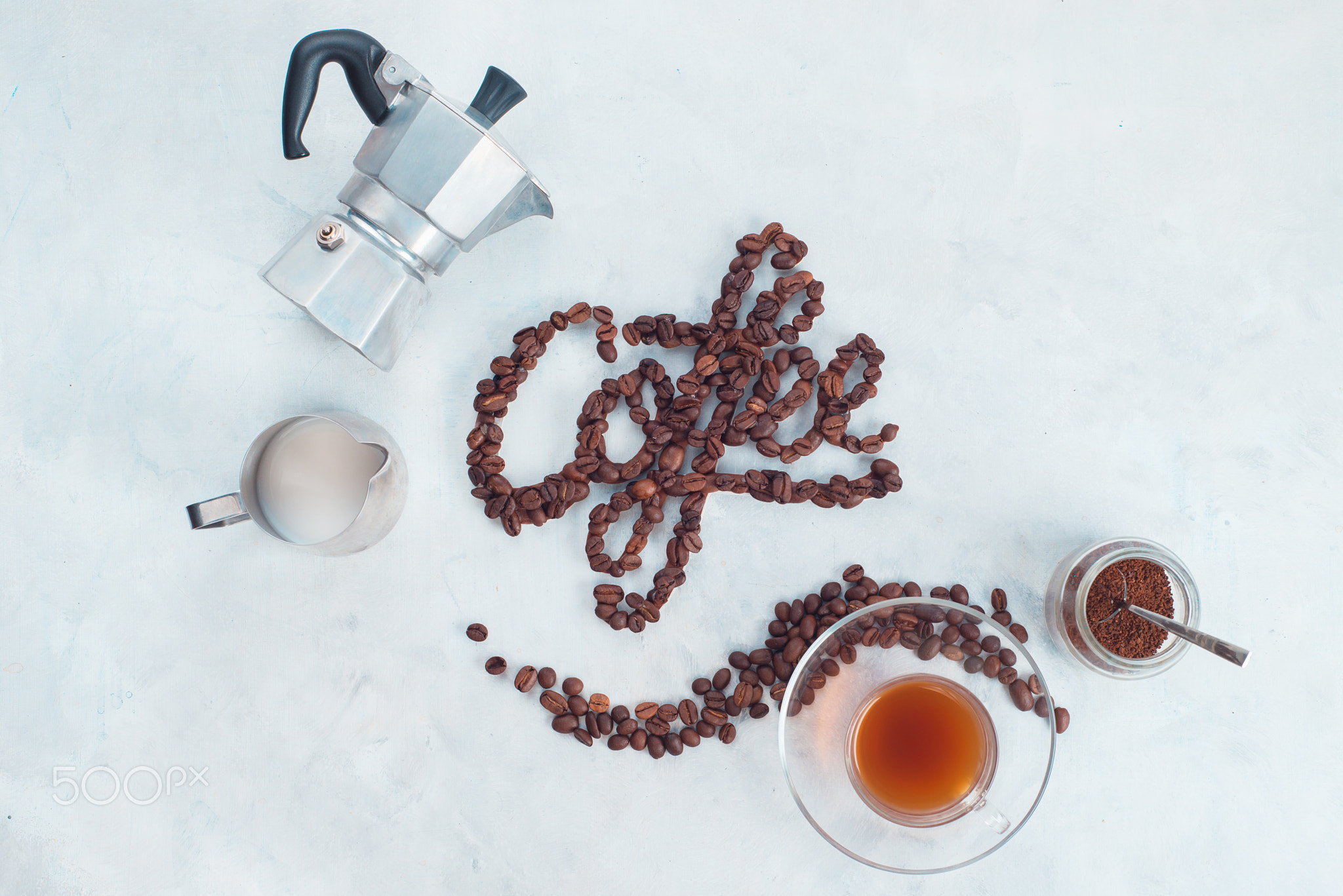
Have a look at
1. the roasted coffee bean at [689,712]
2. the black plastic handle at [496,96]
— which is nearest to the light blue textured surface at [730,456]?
the roasted coffee bean at [689,712]

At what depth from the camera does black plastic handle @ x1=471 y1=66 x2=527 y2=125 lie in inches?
32.6

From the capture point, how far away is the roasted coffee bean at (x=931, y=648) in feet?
3.00

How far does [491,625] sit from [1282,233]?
1076 millimetres

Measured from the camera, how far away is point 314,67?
2.49 ft

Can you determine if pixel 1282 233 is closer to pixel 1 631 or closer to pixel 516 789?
pixel 516 789

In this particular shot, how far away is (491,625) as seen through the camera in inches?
39.9

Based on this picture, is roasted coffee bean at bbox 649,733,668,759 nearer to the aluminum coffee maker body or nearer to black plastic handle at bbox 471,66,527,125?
the aluminum coffee maker body

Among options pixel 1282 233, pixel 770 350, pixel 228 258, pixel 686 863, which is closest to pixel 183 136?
pixel 228 258

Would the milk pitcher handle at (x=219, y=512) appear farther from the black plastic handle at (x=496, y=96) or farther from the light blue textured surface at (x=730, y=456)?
the black plastic handle at (x=496, y=96)

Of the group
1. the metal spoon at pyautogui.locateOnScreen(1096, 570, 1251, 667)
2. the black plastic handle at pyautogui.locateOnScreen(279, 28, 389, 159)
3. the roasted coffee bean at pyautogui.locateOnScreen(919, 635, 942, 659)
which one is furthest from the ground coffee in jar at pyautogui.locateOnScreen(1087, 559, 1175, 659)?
the black plastic handle at pyautogui.locateOnScreen(279, 28, 389, 159)

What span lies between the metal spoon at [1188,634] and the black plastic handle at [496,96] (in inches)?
32.7

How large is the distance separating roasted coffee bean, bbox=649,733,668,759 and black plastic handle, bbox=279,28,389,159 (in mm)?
722

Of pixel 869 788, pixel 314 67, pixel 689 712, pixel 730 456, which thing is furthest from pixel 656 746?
pixel 314 67

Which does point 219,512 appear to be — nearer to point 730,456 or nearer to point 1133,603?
point 730,456
